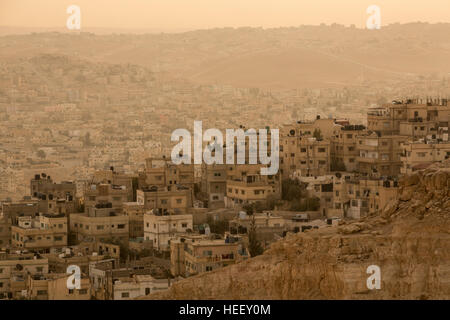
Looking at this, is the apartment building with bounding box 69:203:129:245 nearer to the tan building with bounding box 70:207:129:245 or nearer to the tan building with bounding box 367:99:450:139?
the tan building with bounding box 70:207:129:245

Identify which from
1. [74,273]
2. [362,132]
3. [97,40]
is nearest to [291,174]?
[362,132]

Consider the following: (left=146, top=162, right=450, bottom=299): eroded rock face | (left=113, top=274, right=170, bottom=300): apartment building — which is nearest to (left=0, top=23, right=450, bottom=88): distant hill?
(left=113, top=274, right=170, bottom=300): apartment building

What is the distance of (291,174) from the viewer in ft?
98.2

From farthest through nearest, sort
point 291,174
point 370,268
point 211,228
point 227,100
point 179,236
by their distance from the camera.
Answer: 1. point 227,100
2. point 291,174
3. point 211,228
4. point 179,236
5. point 370,268

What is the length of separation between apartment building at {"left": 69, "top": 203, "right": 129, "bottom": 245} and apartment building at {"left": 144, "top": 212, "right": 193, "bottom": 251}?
491 mm

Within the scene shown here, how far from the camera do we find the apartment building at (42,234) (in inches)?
1020

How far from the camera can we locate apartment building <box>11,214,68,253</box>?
25897 millimetres

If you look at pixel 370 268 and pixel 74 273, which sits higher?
pixel 370 268

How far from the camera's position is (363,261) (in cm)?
1223

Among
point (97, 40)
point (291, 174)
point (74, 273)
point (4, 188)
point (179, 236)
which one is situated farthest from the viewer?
point (97, 40)

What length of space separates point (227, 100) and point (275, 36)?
3208 centimetres

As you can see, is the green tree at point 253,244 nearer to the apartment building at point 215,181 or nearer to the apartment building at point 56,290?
the apartment building at point 56,290

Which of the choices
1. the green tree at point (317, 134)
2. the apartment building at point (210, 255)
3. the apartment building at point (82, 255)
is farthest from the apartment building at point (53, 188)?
the apartment building at point (210, 255)
